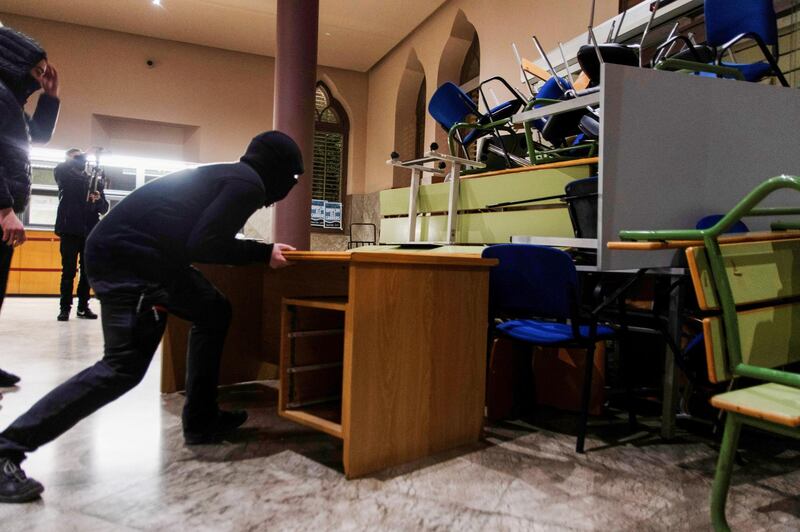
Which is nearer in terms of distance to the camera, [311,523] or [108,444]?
[311,523]

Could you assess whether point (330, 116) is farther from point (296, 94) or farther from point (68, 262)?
point (68, 262)

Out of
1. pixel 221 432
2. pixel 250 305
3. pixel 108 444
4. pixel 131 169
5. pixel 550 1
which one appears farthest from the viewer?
pixel 131 169

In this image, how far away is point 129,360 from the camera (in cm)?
154

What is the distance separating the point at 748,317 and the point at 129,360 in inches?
64.6

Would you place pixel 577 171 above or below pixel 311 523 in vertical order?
above

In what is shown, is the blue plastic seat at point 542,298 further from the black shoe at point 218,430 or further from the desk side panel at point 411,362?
the black shoe at point 218,430

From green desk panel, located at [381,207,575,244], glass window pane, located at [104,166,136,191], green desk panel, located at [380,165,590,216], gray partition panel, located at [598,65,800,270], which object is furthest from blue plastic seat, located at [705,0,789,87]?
glass window pane, located at [104,166,136,191]

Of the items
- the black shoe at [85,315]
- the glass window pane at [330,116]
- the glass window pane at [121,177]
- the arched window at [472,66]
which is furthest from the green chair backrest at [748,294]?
the glass window pane at [330,116]

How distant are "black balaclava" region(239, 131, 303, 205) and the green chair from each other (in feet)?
3.64

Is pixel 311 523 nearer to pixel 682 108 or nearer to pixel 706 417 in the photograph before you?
pixel 706 417

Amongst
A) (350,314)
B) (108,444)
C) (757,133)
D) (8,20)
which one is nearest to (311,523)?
(350,314)

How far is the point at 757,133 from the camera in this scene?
7.27 ft

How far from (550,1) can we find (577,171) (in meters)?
3.35

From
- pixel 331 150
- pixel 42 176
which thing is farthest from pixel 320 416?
pixel 331 150
